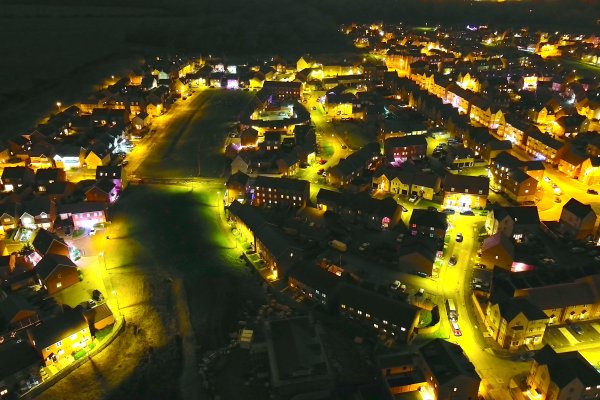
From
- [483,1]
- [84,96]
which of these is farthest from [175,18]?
[483,1]

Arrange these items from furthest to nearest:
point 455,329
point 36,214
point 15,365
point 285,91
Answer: point 285,91
point 36,214
point 455,329
point 15,365

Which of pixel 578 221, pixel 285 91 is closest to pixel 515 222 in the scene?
pixel 578 221

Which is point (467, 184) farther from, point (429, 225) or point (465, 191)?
point (429, 225)

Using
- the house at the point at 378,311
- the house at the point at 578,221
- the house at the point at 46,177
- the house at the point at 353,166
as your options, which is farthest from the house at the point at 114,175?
the house at the point at 578,221

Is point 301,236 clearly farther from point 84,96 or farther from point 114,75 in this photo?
point 114,75

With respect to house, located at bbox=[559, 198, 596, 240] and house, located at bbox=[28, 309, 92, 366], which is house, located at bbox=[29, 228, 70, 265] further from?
house, located at bbox=[559, 198, 596, 240]

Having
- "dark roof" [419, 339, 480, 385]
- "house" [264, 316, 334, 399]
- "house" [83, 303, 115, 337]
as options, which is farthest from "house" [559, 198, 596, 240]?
"house" [83, 303, 115, 337]

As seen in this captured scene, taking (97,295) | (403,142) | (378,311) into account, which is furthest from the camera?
(403,142)
